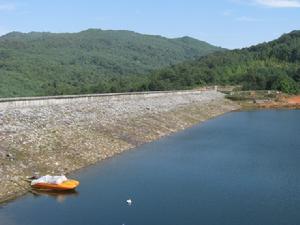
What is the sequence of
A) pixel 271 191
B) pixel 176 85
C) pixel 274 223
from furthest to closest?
1. pixel 176 85
2. pixel 271 191
3. pixel 274 223

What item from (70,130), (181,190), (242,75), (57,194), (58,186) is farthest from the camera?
(242,75)

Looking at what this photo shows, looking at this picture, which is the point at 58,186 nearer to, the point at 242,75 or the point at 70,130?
the point at 70,130


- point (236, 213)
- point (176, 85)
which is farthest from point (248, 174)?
point (176, 85)

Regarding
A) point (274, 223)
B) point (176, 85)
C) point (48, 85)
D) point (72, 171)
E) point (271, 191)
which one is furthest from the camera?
point (48, 85)

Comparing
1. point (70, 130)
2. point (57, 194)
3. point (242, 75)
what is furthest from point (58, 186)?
point (242, 75)

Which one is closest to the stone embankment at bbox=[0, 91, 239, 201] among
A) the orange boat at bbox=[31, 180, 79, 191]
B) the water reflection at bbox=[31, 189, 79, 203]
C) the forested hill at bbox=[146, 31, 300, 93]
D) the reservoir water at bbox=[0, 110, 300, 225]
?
the water reflection at bbox=[31, 189, 79, 203]

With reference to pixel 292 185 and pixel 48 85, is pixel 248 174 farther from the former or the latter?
pixel 48 85
